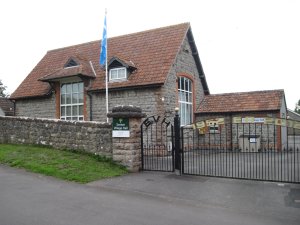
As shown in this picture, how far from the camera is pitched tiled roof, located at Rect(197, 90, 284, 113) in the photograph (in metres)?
20.0

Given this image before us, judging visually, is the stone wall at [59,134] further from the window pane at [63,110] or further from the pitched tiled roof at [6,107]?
the pitched tiled roof at [6,107]

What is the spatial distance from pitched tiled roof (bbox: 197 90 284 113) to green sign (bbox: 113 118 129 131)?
36.9 ft

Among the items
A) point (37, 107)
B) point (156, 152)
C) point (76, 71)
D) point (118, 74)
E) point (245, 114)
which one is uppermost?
point (76, 71)

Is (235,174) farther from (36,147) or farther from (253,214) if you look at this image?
(36,147)

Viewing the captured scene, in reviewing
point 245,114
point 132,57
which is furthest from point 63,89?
point 245,114

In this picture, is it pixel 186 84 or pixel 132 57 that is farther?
pixel 186 84

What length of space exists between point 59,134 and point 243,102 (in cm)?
1244

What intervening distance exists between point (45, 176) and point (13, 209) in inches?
142

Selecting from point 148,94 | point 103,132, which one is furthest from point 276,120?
point 148,94

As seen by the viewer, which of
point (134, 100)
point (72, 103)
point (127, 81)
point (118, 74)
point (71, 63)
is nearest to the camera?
point (134, 100)

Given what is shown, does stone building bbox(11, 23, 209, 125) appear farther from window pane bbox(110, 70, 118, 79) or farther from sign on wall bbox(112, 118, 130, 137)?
sign on wall bbox(112, 118, 130, 137)

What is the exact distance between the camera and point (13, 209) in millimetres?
6746

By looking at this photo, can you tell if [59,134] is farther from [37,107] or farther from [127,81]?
[37,107]

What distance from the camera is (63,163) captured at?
11438 mm
